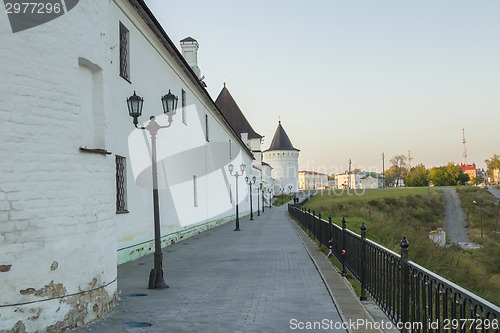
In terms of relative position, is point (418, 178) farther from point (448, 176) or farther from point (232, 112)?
point (232, 112)

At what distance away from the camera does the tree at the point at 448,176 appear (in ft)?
398

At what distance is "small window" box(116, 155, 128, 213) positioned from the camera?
530 inches

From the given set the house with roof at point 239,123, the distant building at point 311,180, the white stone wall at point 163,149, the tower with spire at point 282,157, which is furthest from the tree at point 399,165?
the white stone wall at point 163,149

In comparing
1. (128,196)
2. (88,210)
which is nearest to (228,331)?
(88,210)

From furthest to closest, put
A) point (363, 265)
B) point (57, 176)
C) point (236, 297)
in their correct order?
point (236, 297) < point (363, 265) < point (57, 176)

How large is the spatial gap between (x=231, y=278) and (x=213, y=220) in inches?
782

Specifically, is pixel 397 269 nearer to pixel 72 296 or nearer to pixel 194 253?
pixel 72 296

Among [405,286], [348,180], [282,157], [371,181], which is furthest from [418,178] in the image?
[405,286]

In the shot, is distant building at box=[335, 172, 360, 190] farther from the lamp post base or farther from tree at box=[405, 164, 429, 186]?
the lamp post base

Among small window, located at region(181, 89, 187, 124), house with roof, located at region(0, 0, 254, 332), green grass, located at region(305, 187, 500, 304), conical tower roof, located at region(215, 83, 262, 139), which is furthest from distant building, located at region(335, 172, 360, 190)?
house with roof, located at region(0, 0, 254, 332)

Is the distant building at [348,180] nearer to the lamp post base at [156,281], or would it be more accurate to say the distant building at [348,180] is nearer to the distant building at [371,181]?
the distant building at [371,181]

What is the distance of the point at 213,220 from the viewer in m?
30.2

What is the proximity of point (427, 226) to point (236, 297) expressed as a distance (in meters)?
50.9

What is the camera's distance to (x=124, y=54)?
46.6 feet
